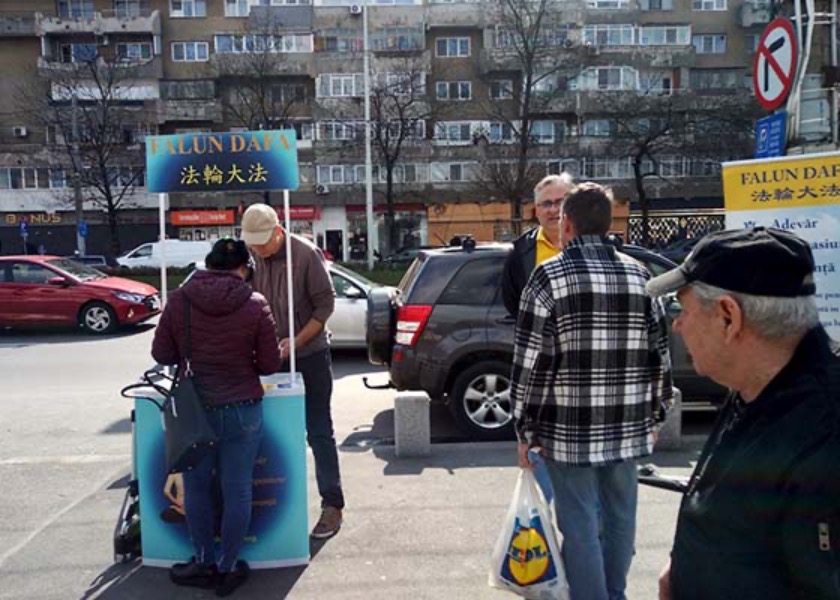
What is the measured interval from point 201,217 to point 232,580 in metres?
37.8

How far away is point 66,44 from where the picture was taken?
40.5 metres

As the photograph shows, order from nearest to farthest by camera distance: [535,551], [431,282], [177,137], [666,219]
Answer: [535,551] < [177,137] < [431,282] < [666,219]

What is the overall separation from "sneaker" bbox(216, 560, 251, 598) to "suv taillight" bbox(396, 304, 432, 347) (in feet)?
9.35

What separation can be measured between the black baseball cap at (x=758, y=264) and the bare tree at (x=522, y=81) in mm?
26037

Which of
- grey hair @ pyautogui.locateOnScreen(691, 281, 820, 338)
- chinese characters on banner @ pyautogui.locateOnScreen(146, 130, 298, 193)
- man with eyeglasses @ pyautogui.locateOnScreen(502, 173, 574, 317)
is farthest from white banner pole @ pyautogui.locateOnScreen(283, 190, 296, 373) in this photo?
grey hair @ pyautogui.locateOnScreen(691, 281, 820, 338)

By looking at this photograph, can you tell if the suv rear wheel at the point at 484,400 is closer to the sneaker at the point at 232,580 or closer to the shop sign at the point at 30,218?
the sneaker at the point at 232,580

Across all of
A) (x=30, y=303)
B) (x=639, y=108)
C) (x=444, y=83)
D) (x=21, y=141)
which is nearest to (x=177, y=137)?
(x=30, y=303)

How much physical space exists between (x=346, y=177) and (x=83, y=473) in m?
35.8

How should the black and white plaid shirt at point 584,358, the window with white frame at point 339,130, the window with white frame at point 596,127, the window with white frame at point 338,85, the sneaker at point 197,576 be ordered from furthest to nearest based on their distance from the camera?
the window with white frame at point 338,85 < the window with white frame at point 596,127 < the window with white frame at point 339,130 < the sneaker at point 197,576 < the black and white plaid shirt at point 584,358

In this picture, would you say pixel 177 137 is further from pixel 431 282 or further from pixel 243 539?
pixel 431 282

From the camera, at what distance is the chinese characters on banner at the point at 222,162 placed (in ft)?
12.2

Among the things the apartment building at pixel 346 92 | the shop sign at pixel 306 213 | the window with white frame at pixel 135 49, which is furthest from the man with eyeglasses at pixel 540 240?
the window with white frame at pixel 135 49

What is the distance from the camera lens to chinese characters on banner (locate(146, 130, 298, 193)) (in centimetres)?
371

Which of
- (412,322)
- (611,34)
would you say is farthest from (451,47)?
(412,322)
